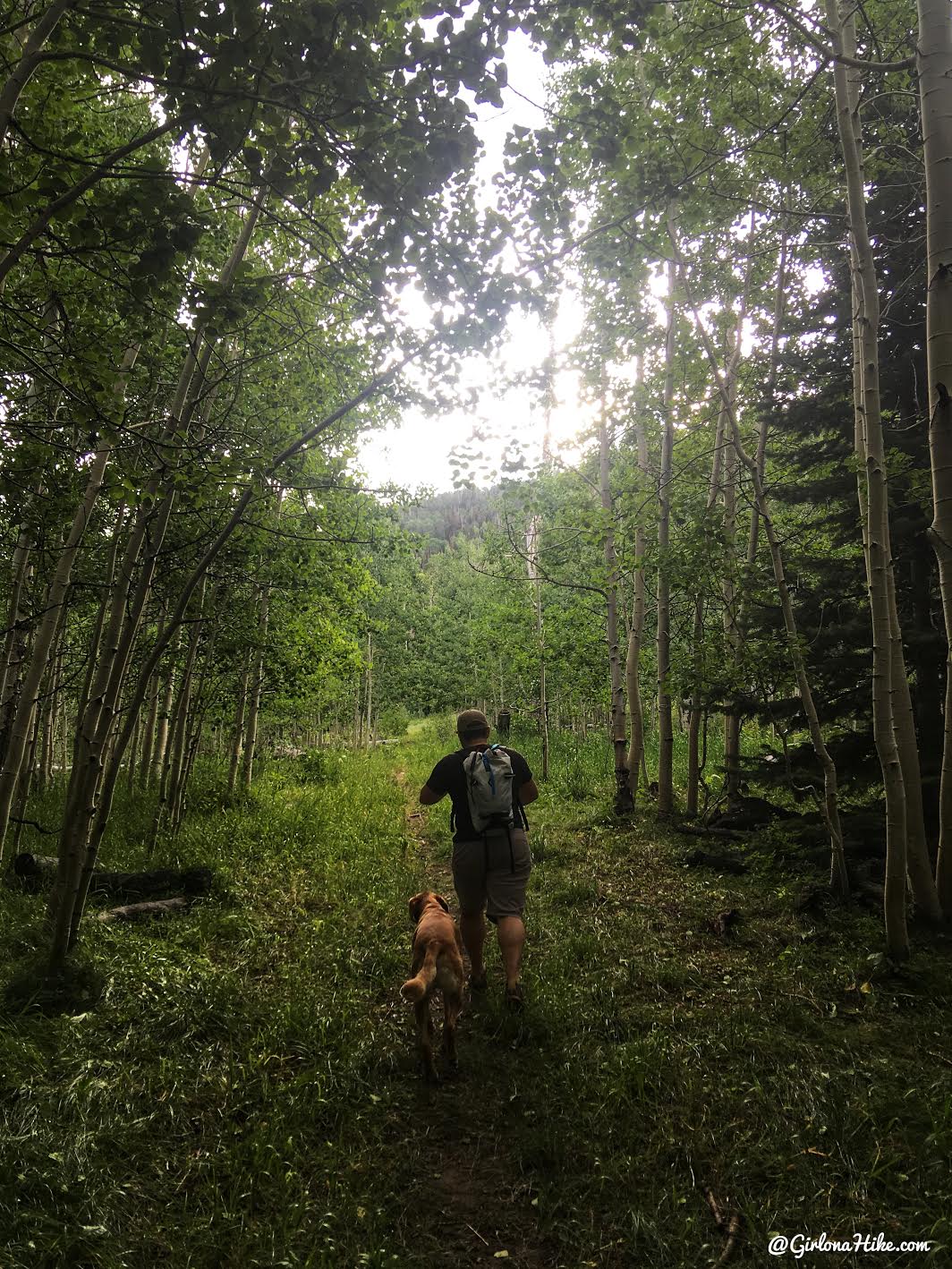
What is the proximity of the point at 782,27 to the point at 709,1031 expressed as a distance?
798 cm

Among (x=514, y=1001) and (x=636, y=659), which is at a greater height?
(x=636, y=659)

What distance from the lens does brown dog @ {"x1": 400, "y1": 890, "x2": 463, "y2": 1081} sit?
346 centimetres

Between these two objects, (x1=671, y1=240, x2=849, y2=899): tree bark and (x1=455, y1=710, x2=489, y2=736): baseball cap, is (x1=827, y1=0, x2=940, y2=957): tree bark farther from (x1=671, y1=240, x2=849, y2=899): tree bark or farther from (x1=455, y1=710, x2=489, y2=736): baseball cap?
(x1=455, y1=710, x2=489, y2=736): baseball cap

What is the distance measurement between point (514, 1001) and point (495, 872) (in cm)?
83

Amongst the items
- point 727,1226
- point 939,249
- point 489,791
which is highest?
point 939,249

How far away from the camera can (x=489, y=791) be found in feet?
14.2

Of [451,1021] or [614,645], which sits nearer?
[451,1021]

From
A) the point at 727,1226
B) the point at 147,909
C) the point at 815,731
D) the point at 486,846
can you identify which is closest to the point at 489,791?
the point at 486,846

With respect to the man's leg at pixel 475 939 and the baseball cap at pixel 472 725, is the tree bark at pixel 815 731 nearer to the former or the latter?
the baseball cap at pixel 472 725

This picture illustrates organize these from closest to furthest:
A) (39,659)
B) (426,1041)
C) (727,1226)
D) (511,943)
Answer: (727,1226) < (426,1041) < (511,943) < (39,659)

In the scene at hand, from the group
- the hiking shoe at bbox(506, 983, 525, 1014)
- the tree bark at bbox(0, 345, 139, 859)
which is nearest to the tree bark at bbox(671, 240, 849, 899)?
the hiking shoe at bbox(506, 983, 525, 1014)

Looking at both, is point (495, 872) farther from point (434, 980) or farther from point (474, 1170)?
point (474, 1170)

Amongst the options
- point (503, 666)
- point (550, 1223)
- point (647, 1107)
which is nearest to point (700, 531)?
point (647, 1107)

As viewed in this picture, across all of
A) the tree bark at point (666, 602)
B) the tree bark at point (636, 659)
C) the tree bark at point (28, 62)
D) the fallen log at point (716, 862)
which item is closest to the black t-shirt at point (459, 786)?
the fallen log at point (716, 862)
